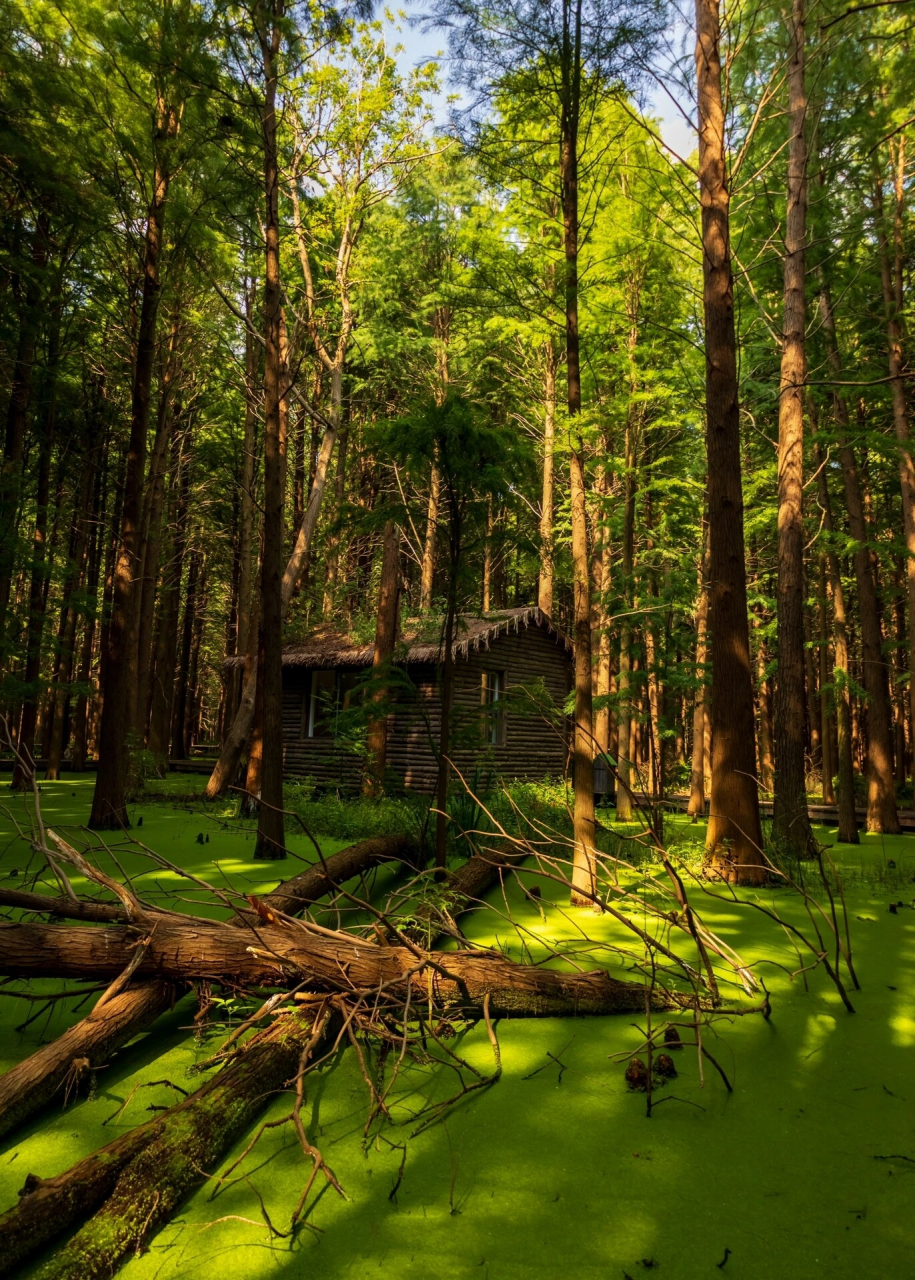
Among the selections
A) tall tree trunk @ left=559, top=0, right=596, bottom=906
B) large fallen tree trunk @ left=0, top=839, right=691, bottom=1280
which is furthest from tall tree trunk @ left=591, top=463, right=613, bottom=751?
large fallen tree trunk @ left=0, top=839, right=691, bottom=1280

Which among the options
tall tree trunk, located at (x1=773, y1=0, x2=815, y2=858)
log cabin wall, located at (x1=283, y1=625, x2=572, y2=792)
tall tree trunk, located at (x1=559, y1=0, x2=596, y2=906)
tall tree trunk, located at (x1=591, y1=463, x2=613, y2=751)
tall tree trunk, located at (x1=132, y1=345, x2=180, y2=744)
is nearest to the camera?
tall tree trunk, located at (x1=559, y1=0, x2=596, y2=906)

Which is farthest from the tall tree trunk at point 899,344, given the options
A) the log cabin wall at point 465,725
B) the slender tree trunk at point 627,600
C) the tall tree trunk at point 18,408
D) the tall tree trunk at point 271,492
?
the tall tree trunk at point 18,408

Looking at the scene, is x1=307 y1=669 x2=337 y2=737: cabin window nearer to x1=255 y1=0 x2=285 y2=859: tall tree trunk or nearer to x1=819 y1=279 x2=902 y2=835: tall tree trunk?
x1=255 y1=0 x2=285 y2=859: tall tree trunk

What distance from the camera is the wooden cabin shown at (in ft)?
41.8

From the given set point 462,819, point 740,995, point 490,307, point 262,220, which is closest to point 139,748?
point 462,819

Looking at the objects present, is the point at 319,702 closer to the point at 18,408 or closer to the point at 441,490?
the point at 441,490

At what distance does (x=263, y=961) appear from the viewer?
123 inches

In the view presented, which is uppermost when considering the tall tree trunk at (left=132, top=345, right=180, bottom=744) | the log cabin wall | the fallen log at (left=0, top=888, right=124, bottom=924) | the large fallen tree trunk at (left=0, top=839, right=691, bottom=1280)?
the tall tree trunk at (left=132, top=345, right=180, bottom=744)

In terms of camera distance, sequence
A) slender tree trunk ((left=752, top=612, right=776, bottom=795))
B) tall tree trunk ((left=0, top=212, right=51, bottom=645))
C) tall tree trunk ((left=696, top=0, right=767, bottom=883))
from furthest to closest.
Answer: slender tree trunk ((left=752, top=612, right=776, bottom=795)) < tall tree trunk ((left=0, top=212, right=51, bottom=645)) < tall tree trunk ((left=696, top=0, right=767, bottom=883))

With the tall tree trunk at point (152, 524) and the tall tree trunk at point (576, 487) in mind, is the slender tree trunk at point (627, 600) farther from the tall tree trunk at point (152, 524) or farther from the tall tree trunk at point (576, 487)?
the tall tree trunk at point (152, 524)

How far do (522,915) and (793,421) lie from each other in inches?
260

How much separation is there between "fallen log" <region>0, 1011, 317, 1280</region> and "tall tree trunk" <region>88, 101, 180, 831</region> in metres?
6.73

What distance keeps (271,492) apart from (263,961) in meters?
5.90

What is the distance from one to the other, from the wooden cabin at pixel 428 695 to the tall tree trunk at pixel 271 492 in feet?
13.1
